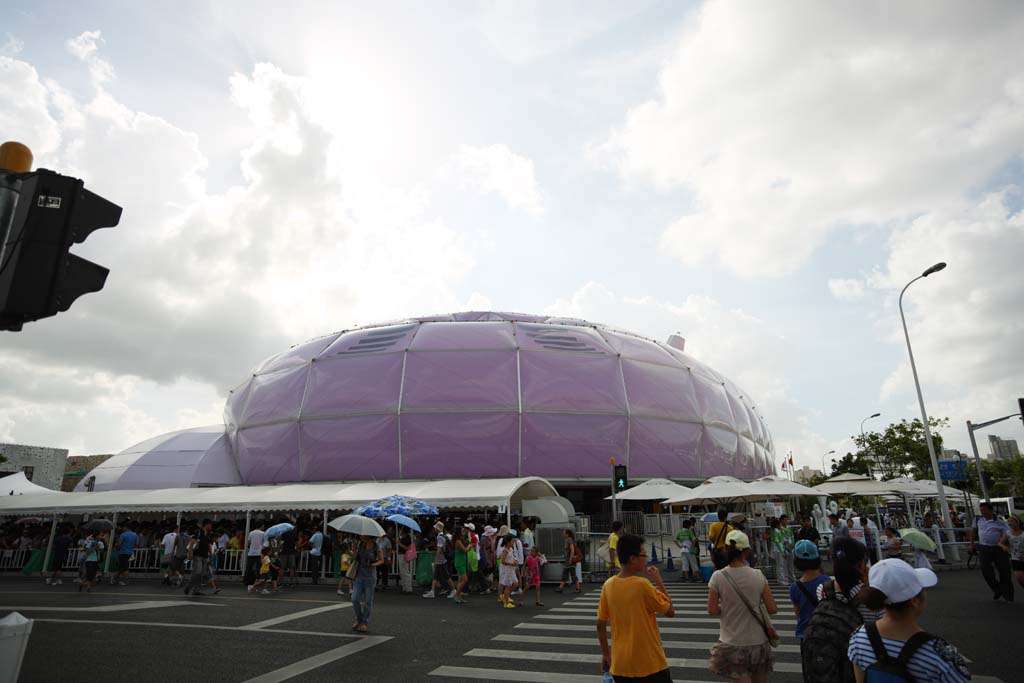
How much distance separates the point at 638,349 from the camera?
32.1 m

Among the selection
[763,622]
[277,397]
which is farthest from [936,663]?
[277,397]

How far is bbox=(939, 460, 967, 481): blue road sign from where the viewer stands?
2738cm

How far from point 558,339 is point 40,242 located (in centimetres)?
2791

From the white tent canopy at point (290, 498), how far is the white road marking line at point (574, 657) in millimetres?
8873

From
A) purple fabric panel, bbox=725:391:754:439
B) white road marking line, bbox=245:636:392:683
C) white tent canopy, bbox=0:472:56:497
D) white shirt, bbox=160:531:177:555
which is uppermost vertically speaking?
purple fabric panel, bbox=725:391:754:439

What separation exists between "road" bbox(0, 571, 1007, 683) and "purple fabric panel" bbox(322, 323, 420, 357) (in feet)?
53.8

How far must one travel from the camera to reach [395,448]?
26531 mm

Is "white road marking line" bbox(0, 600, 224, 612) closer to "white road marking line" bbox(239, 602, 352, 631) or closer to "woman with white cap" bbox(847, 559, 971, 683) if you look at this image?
"white road marking line" bbox(239, 602, 352, 631)

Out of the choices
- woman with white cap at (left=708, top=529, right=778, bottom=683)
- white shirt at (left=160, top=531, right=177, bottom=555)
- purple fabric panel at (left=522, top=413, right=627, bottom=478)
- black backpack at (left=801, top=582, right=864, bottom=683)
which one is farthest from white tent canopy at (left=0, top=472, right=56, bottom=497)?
black backpack at (left=801, top=582, right=864, bottom=683)

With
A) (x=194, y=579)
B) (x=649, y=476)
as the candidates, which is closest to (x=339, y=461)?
(x=194, y=579)

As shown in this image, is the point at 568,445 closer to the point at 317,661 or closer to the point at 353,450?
the point at 353,450

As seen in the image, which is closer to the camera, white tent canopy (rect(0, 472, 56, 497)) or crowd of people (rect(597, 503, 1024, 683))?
crowd of people (rect(597, 503, 1024, 683))

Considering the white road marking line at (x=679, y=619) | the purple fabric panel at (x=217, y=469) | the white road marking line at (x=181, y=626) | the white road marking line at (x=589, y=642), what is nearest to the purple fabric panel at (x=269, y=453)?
the purple fabric panel at (x=217, y=469)

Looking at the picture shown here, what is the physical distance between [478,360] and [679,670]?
21768 millimetres
